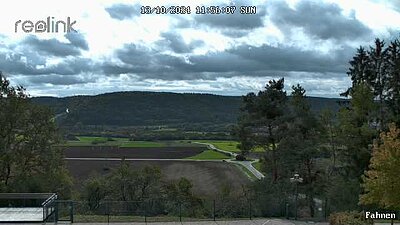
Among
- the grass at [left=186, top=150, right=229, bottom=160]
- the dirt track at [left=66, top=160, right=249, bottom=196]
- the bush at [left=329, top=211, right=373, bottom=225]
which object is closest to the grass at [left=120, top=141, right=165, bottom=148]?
the grass at [left=186, top=150, right=229, bottom=160]

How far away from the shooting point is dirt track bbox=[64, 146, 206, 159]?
90.3m

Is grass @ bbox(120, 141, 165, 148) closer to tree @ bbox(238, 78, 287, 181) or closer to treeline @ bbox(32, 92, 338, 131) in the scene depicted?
treeline @ bbox(32, 92, 338, 131)

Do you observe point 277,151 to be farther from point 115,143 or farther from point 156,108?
point 156,108

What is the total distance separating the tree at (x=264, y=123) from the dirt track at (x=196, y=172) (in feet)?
27.7

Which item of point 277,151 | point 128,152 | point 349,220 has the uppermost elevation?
point 277,151

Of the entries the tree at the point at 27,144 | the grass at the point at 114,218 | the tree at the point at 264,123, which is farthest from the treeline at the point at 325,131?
the tree at the point at 27,144

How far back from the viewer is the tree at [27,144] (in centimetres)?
4000

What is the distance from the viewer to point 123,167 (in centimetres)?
4697

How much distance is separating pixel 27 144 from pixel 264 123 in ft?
66.5

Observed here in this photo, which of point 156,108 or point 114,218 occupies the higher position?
point 156,108

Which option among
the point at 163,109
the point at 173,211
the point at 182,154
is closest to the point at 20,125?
the point at 173,211

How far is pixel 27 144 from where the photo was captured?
4047cm

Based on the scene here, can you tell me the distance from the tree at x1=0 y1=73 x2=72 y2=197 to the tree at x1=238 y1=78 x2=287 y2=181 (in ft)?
52.5

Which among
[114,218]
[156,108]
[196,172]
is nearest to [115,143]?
[156,108]
